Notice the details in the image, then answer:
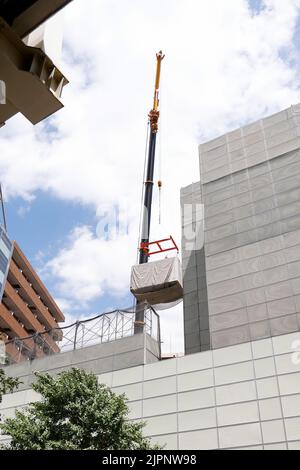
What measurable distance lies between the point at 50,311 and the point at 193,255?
184ft

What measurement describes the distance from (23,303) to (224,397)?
182ft

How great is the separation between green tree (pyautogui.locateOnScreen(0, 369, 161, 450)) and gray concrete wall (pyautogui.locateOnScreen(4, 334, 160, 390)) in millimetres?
9662

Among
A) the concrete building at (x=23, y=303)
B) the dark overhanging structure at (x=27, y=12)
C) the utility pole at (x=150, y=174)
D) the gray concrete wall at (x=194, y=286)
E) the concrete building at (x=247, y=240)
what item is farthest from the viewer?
the concrete building at (x=23, y=303)

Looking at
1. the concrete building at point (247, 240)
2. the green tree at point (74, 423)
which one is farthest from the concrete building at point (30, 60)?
the concrete building at point (247, 240)

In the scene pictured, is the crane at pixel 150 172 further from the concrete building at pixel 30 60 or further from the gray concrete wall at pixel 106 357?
the concrete building at pixel 30 60

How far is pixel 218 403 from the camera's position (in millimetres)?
22172

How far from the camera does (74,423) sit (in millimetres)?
15375

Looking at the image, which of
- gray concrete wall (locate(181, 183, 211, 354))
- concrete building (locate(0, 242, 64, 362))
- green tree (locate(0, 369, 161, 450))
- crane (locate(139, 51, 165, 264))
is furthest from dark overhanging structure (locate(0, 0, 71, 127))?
concrete building (locate(0, 242, 64, 362))

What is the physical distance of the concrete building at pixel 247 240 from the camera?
2564cm

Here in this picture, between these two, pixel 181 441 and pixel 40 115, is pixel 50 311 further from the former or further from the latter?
pixel 40 115

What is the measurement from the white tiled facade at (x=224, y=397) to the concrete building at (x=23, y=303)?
3875 centimetres

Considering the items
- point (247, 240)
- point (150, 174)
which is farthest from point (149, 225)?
point (247, 240)

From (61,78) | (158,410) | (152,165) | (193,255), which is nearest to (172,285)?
(193,255)

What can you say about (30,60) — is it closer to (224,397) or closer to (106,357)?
(224,397)
